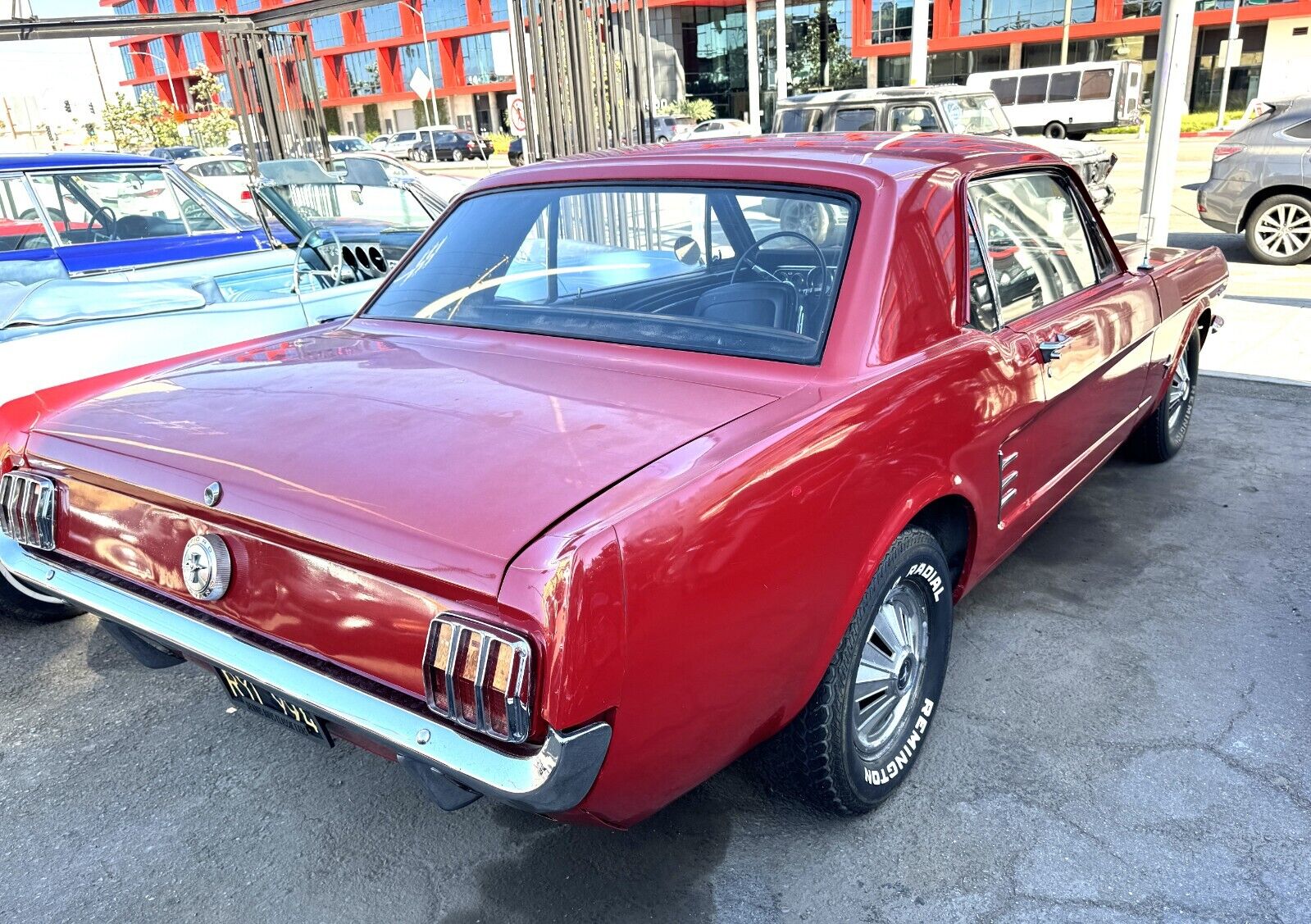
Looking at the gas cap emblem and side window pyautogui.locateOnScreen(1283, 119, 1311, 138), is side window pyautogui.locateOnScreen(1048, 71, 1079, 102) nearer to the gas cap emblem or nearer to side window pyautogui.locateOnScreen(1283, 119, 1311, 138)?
side window pyautogui.locateOnScreen(1283, 119, 1311, 138)

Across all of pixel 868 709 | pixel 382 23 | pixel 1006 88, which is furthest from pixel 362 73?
pixel 868 709

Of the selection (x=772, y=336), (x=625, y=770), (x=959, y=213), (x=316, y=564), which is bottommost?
(x=625, y=770)

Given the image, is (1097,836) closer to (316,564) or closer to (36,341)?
(316,564)

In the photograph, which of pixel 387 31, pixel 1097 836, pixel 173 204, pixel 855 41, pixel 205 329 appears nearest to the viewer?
pixel 1097 836

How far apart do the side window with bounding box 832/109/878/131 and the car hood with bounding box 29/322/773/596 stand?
1070 centimetres

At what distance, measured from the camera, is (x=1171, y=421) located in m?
4.89

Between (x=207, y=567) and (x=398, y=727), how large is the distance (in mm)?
579

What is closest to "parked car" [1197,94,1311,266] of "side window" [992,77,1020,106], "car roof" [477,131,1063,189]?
"car roof" [477,131,1063,189]

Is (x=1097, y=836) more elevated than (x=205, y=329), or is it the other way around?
(x=205, y=329)

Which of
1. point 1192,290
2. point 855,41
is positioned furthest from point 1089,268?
point 855,41

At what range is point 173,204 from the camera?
719cm

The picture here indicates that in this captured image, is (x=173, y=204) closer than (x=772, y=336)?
No

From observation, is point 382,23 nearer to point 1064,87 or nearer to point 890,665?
point 1064,87

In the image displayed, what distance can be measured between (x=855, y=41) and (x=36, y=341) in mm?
48137
